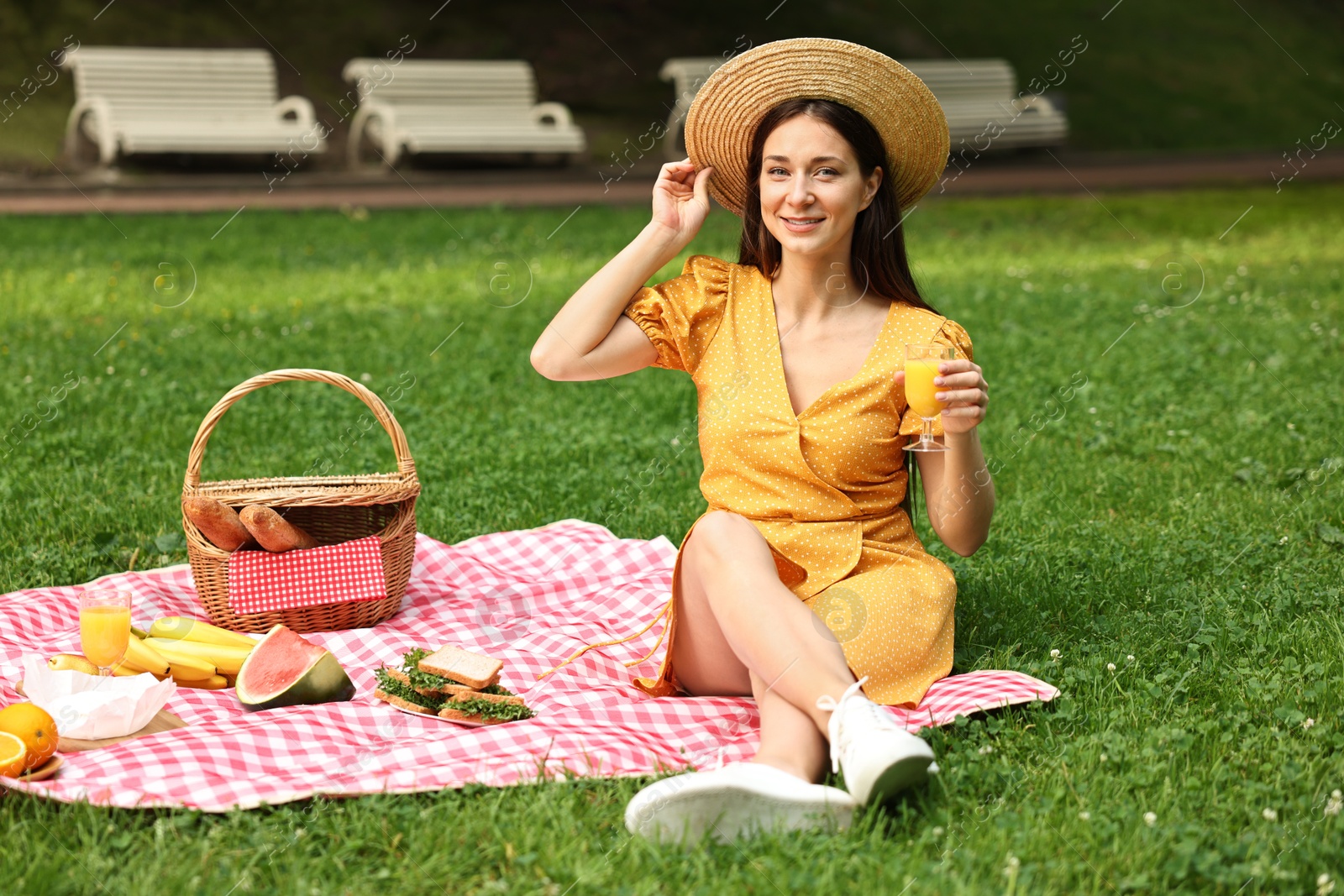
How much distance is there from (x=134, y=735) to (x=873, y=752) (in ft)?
5.36

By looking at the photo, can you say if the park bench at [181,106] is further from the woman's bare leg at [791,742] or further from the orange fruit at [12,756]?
the woman's bare leg at [791,742]

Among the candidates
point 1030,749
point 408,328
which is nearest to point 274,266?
point 408,328

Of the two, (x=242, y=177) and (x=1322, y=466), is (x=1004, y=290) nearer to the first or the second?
(x=1322, y=466)

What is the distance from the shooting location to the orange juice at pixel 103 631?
322 centimetres

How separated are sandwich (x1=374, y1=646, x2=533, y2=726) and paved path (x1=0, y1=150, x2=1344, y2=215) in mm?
9001

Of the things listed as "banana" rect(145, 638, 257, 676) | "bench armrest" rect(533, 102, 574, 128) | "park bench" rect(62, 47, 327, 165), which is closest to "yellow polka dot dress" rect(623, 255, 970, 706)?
"banana" rect(145, 638, 257, 676)

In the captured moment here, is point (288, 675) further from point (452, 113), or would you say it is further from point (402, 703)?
point (452, 113)

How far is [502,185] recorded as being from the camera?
13344mm

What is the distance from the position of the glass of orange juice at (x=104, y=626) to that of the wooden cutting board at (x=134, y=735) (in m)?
0.20

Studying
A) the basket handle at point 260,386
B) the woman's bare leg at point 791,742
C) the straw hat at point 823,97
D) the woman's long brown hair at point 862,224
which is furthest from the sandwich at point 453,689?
the straw hat at point 823,97

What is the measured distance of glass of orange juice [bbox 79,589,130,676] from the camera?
10.6 ft

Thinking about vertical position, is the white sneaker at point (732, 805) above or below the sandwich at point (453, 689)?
above

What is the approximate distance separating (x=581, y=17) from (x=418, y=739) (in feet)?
52.8

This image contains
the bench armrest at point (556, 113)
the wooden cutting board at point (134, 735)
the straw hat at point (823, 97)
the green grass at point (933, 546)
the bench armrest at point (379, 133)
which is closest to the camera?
the green grass at point (933, 546)
